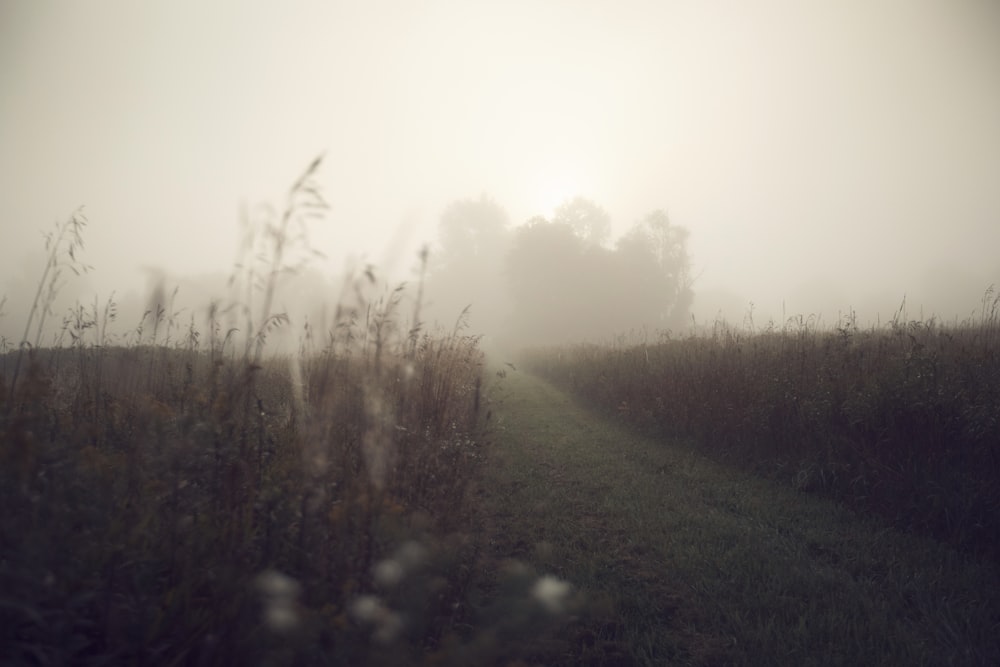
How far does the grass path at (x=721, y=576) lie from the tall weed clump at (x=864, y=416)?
453mm

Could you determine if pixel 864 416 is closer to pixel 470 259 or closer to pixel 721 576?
pixel 721 576

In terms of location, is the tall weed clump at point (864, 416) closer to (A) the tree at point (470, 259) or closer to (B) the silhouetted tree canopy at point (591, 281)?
(B) the silhouetted tree canopy at point (591, 281)

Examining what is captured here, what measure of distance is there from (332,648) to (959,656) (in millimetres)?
3341

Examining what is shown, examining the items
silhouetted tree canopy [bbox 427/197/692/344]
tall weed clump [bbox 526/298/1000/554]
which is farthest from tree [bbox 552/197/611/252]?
tall weed clump [bbox 526/298/1000/554]

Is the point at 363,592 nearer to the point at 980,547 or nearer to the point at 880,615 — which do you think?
the point at 880,615

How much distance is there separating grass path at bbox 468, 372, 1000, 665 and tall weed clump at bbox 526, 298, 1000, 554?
45 centimetres

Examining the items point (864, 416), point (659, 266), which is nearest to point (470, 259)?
point (659, 266)

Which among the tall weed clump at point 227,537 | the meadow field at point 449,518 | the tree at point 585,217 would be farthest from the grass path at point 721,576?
the tree at point 585,217

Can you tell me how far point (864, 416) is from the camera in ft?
15.9

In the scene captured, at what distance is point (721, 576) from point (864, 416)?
10.1 feet

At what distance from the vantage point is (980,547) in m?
3.53

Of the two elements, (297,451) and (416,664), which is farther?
(297,451)

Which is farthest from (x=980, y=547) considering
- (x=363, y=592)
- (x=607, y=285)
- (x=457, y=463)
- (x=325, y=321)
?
(x=607, y=285)

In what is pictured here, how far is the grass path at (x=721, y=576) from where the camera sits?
2482mm
